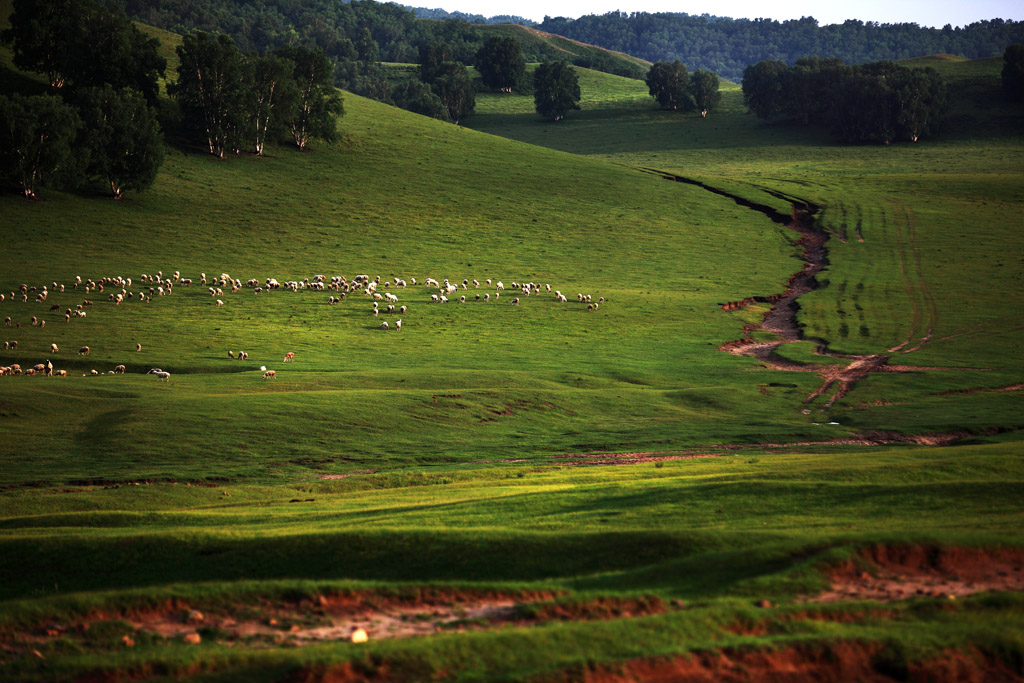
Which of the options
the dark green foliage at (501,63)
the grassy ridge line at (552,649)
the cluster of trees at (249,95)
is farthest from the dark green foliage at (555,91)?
the grassy ridge line at (552,649)

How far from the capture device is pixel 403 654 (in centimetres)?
1119

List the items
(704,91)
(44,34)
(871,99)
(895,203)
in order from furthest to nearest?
(704,91), (871,99), (895,203), (44,34)

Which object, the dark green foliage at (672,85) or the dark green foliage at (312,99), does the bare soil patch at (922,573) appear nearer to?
the dark green foliage at (312,99)

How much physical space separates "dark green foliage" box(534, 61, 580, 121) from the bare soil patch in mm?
164679

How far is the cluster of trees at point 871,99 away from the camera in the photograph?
14038 cm

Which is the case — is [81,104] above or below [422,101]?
below

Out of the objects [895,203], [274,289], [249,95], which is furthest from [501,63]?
[274,289]

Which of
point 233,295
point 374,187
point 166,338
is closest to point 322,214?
point 374,187

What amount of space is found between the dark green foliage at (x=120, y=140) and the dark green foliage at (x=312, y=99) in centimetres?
2350

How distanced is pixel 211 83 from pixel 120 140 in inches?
666

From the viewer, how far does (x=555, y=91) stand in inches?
6727

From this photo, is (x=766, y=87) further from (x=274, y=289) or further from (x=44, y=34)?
(x=274, y=289)

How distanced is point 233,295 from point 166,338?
1138cm

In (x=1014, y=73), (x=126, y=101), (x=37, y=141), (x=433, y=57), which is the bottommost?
(x=37, y=141)
